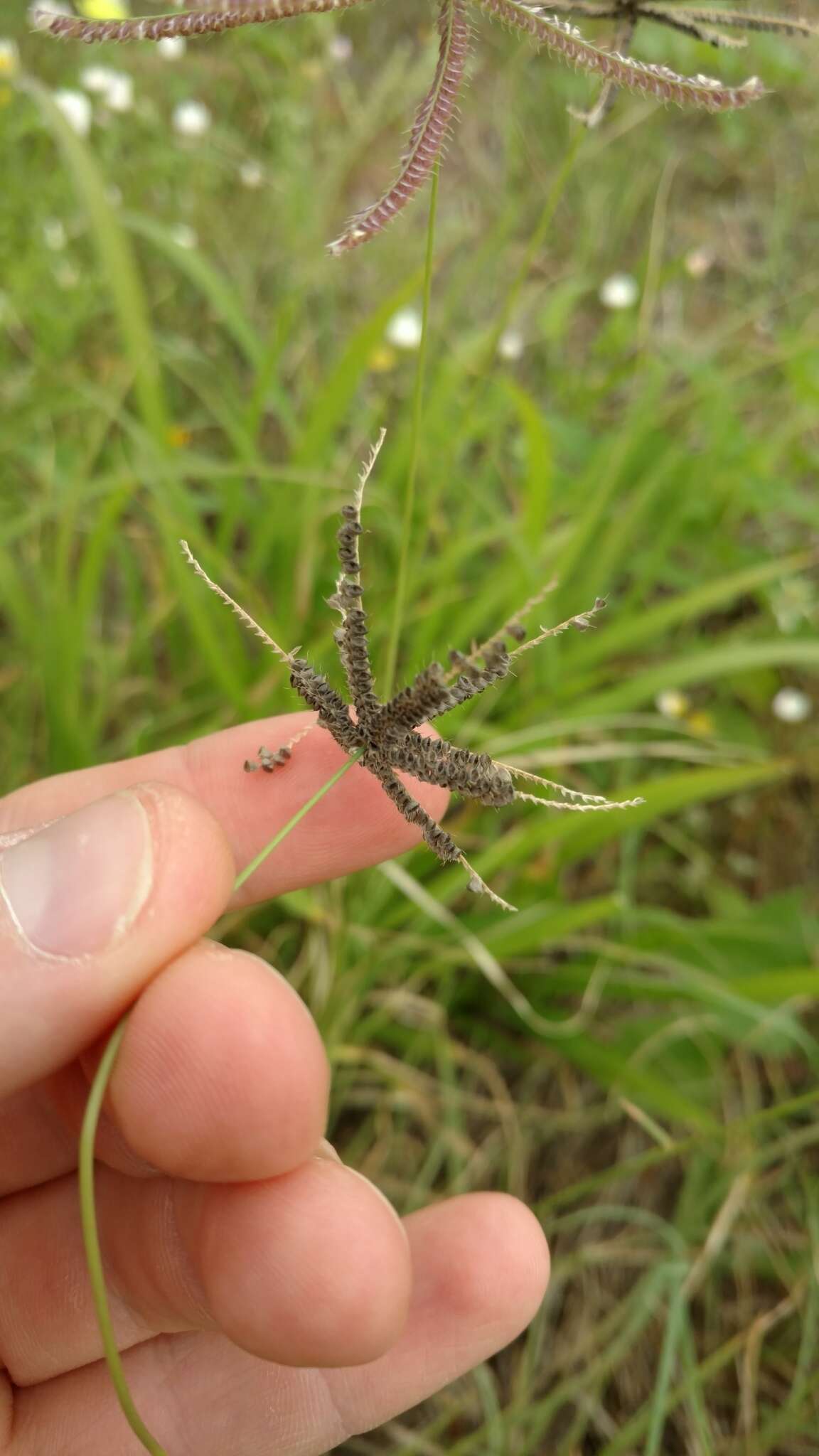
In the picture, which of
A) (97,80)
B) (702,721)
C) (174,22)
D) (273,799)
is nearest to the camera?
(174,22)

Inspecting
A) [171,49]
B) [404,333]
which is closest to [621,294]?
[404,333]

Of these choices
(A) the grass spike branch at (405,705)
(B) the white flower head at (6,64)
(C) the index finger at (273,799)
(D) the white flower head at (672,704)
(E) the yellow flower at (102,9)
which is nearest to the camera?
(A) the grass spike branch at (405,705)

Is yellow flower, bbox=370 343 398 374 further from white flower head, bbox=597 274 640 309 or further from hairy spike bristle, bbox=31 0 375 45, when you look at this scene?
hairy spike bristle, bbox=31 0 375 45

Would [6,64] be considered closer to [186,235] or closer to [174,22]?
[186,235]

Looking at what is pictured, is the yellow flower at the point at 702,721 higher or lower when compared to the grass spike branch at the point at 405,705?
lower

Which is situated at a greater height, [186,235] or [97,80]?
[97,80]

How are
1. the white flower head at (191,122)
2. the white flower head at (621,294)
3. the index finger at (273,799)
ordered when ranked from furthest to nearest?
the white flower head at (621,294)
the white flower head at (191,122)
the index finger at (273,799)

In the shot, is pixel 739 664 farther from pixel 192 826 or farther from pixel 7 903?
pixel 7 903

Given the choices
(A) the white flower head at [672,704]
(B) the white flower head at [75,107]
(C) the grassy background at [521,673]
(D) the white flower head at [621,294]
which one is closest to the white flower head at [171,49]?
(C) the grassy background at [521,673]

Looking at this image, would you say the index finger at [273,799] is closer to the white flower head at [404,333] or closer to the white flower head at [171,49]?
the white flower head at [404,333]
